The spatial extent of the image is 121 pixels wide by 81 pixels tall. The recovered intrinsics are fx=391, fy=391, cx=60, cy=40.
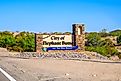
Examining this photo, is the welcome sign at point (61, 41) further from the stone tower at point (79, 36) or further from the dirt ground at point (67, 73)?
the dirt ground at point (67, 73)

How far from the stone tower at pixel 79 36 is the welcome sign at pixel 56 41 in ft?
2.14

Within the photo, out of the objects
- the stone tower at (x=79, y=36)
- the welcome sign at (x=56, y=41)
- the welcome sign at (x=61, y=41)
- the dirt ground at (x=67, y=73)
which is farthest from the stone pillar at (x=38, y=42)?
the dirt ground at (x=67, y=73)

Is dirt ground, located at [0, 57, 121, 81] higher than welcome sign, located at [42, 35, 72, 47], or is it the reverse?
welcome sign, located at [42, 35, 72, 47]

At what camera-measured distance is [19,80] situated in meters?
17.0

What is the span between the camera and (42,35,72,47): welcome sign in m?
43.2

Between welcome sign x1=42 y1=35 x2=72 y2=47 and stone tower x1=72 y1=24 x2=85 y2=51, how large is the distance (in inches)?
25.6

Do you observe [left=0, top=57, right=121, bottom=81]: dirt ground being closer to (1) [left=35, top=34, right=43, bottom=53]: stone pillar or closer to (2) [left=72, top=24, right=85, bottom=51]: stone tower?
(1) [left=35, top=34, right=43, bottom=53]: stone pillar

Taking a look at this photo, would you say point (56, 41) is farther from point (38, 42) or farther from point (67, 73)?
point (67, 73)

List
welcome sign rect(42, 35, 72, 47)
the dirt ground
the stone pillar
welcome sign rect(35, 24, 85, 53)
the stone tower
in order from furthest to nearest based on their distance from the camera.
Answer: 1. the stone tower
2. welcome sign rect(42, 35, 72, 47)
3. welcome sign rect(35, 24, 85, 53)
4. the stone pillar
5. the dirt ground

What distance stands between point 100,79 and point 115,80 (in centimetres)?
83

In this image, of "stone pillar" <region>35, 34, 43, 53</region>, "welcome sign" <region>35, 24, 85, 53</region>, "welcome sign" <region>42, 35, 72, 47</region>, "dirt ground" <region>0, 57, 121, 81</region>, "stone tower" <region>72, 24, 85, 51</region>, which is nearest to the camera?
"dirt ground" <region>0, 57, 121, 81</region>

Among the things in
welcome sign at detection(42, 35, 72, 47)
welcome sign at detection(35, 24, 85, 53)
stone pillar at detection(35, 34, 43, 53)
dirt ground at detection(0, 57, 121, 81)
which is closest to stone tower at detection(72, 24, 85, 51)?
welcome sign at detection(35, 24, 85, 53)

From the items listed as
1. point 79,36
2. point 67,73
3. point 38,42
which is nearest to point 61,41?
point 79,36

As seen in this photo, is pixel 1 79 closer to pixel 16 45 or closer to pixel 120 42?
pixel 16 45
